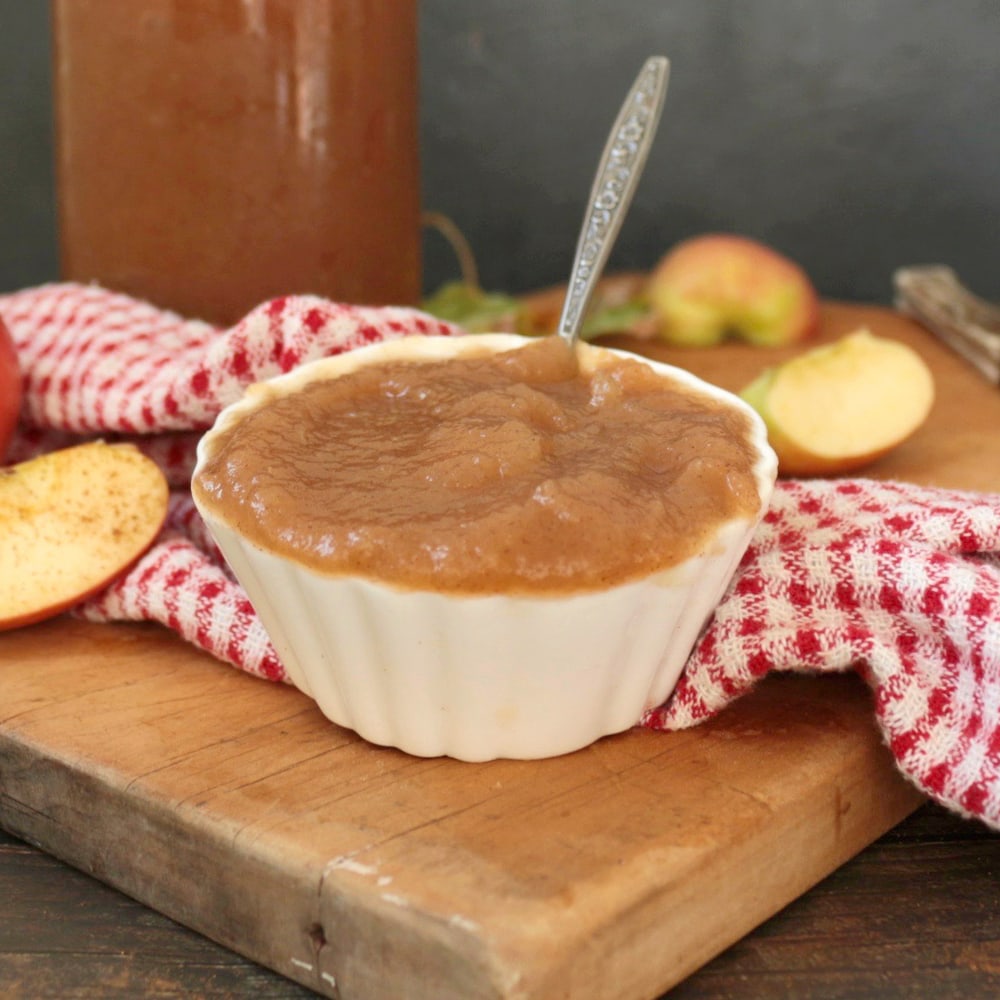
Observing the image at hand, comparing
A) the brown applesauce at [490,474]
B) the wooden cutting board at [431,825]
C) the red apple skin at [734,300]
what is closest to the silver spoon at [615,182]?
the brown applesauce at [490,474]

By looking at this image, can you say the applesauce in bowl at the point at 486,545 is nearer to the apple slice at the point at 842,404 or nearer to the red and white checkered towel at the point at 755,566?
the red and white checkered towel at the point at 755,566

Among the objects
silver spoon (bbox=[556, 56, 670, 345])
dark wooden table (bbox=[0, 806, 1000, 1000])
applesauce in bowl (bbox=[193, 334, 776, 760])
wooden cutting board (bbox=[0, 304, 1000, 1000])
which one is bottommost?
dark wooden table (bbox=[0, 806, 1000, 1000])

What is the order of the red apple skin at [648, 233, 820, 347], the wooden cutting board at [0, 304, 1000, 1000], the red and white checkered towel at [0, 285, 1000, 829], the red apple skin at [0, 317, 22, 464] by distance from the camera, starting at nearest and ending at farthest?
the wooden cutting board at [0, 304, 1000, 1000], the red and white checkered towel at [0, 285, 1000, 829], the red apple skin at [0, 317, 22, 464], the red apple skin at [648, 233, 820, 347]

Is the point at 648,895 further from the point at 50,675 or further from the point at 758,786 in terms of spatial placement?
the point at 50,675

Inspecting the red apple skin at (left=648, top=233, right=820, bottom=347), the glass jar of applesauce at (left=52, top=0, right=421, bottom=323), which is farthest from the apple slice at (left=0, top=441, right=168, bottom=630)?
the red apple skin at (left=648, top=233, right=820, bottom=347)

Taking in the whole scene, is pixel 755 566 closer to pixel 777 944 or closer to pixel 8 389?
pixel 777 944

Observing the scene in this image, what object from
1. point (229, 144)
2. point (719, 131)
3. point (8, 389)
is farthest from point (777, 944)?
point (719, 131)

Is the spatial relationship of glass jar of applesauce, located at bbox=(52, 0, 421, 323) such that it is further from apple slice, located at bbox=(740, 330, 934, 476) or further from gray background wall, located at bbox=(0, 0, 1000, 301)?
gray background wall, located at bbox=(0, 0, 1000, 301)
